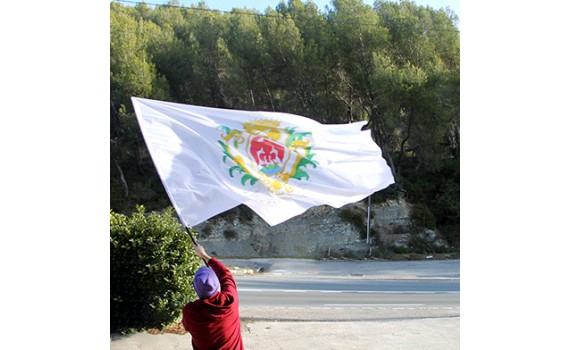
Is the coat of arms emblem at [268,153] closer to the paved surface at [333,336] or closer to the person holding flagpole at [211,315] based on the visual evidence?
the person holding flagpole at [211,315]

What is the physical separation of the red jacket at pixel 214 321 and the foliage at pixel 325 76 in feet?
81.3

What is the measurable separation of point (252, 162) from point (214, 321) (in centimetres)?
167

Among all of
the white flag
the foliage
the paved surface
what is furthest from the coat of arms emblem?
the foliage

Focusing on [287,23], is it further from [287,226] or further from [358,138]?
[358,138]

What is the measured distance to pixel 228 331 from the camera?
4207 mm

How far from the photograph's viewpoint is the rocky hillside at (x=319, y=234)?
2652 centimetres

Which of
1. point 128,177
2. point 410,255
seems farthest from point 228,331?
point 128,177

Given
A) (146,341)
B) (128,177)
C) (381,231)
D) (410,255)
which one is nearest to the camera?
(146,341)

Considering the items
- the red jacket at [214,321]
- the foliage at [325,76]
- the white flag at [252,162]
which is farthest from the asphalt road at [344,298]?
the foliage at [325,76]

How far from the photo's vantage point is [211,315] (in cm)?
410

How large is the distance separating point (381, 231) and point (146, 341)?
21213 mm

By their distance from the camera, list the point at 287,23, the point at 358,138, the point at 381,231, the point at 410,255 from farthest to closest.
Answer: the point at 287,23 → the point at 381,231 → the point at 410,255 → the point at 358,138

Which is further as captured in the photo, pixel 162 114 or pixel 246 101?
pixel 246 101

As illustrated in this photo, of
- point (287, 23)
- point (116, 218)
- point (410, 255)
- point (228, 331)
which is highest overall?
point (287, 23)
